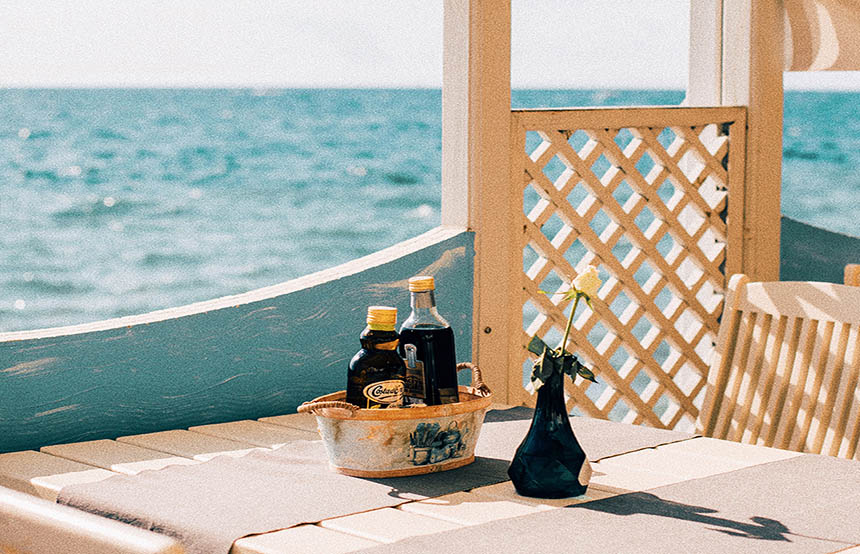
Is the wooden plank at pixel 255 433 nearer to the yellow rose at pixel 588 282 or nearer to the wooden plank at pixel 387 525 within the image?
the wooden plank at pixel 387 525

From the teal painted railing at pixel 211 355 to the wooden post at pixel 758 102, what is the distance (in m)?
0.78

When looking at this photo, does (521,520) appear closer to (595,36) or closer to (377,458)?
(377,458)

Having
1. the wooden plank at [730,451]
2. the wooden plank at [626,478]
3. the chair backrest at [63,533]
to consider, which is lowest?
the wooden plank at [730,451]

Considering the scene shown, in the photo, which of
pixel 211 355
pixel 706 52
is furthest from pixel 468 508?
pixel 706 52

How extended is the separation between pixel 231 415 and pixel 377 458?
21.7 inches

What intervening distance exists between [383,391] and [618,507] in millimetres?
269

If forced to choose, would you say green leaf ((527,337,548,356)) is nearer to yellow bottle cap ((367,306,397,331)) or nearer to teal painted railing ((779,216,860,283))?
yellow bottle cap ((367,306,397,331))

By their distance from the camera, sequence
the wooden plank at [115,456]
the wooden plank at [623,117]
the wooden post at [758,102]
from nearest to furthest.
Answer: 1. the wooden plank at [115,456]
2. the wooden plank at [623,117]
3. the wooden post at [758,102]

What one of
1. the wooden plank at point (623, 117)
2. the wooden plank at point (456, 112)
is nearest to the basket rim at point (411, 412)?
the wooden plank at point (456, 112)

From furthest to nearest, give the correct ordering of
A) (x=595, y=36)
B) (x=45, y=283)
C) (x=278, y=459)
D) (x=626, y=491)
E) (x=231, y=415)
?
(x=595, y=36) → (x=45, y=283) → (x=231, y=415) → (x=278, y=459) → (x=626, y=491)

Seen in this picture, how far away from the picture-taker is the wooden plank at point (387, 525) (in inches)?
39.9

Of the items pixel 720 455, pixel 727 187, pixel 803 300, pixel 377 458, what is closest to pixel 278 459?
pixel 377 458

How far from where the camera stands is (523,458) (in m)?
1.14

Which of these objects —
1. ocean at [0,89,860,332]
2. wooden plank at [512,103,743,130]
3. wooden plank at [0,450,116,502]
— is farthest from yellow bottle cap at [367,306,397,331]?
ocean at [0,89,860,332]
